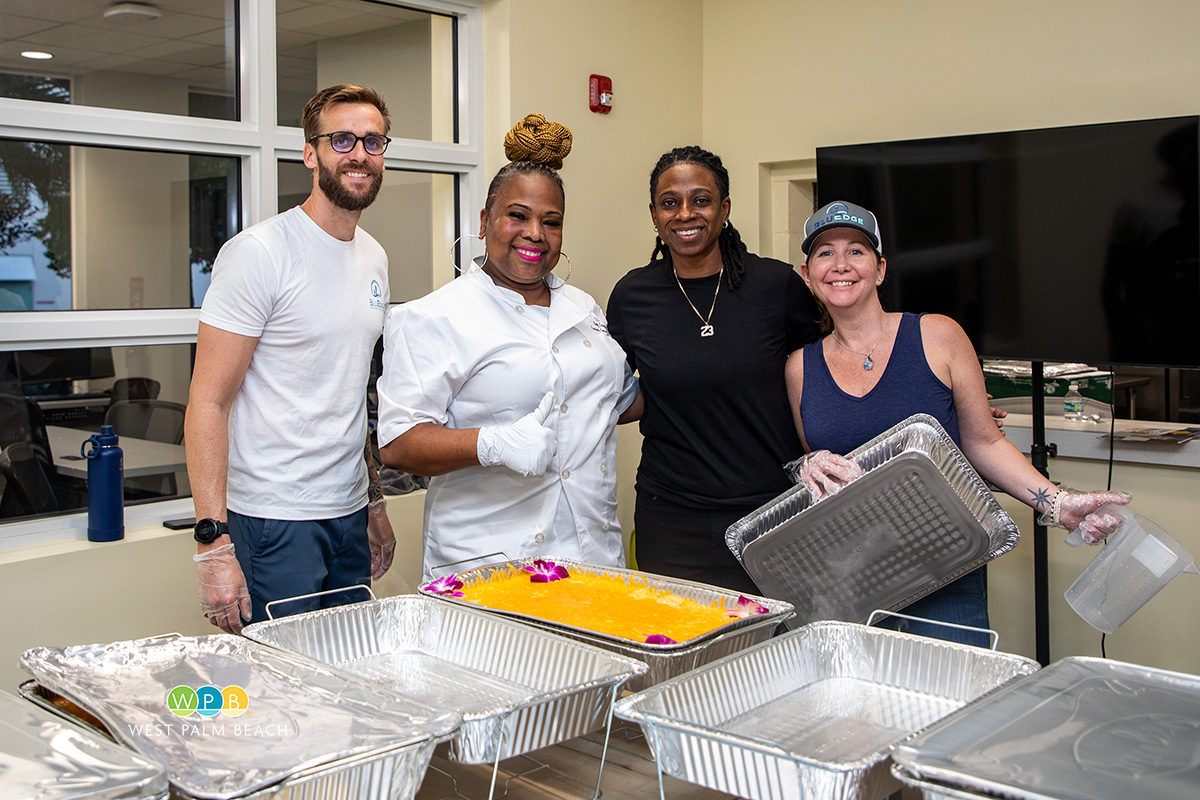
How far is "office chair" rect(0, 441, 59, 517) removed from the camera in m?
2.19

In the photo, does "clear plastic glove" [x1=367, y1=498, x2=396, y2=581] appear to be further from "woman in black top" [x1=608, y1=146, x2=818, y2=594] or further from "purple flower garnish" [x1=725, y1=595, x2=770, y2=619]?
"purple flower garnish" [x1=725, y1=595, x2=770, y2=619]

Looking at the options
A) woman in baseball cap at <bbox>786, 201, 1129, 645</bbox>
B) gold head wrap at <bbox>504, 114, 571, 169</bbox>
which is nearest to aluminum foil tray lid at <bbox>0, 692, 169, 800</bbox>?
woman in baseball cap at <bbox>786, 201, 1129, 645</bbox>

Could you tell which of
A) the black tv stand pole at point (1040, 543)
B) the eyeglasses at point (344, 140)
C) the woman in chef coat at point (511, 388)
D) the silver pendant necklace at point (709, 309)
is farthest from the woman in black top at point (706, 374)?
the black tv stand pole at point (1040, 543)

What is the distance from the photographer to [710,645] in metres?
1.23

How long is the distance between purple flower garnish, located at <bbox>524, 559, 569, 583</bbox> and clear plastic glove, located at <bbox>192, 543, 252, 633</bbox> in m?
0.46

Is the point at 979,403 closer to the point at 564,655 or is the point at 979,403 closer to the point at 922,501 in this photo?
the point at 922,501

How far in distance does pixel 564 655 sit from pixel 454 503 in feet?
2.09

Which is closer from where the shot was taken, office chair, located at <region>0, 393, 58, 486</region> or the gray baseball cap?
the gray baseball cap

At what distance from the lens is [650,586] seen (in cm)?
152

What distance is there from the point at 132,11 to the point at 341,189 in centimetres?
106

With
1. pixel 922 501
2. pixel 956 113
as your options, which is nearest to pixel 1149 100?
pixel 956 113

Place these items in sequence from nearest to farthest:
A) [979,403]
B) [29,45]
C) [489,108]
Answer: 1. [979,403]
2. [29,45]
3. [489,108]

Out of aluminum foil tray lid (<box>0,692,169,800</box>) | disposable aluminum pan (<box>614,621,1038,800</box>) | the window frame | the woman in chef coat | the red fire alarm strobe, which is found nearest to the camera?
aluminum foil tray lid (<box>0,692,169,800</box>)

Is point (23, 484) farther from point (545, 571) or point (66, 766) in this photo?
point (66, 766)
